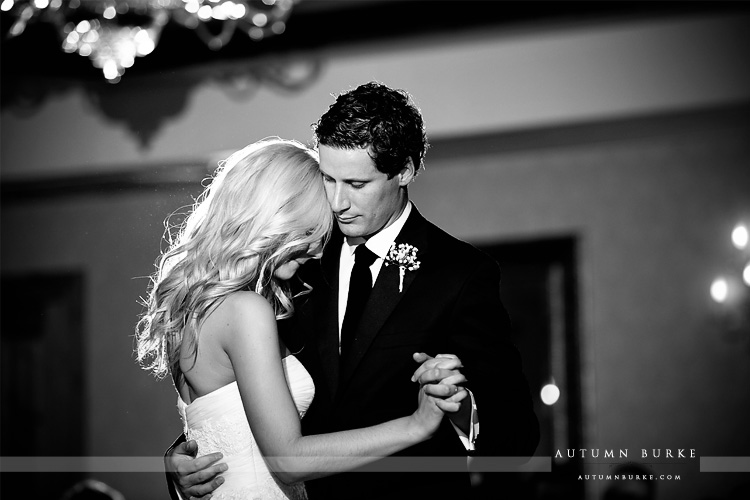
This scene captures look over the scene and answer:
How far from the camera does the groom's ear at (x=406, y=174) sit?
6.01 ft

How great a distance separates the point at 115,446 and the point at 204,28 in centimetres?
204

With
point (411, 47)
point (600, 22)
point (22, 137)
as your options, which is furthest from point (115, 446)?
point (600, 22)

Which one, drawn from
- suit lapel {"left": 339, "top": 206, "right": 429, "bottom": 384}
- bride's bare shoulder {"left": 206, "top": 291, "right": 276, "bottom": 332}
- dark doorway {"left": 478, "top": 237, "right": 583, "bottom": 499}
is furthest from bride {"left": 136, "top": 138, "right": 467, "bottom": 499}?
dark doorway {"left": 478, "top": 237, "right": 583, "bottom": 499}

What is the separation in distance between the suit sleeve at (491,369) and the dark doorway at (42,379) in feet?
9.66

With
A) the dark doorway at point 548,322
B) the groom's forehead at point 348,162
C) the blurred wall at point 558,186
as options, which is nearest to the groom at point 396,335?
the groom's forehead at point 348,162

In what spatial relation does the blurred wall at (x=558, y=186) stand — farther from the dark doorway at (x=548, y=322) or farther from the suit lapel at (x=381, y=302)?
the suit lapel at (x=381, y=302)

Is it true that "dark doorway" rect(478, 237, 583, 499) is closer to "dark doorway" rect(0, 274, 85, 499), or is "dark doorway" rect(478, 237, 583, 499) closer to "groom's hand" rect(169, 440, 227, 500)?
"dark doorway" rect(0, 274, 85, 499)

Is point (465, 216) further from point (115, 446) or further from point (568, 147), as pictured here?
point (115, 446)

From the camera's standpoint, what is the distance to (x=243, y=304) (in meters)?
1.71

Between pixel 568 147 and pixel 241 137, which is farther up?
pixel 568 147

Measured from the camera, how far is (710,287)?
443 cm

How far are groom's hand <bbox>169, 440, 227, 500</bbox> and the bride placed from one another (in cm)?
2

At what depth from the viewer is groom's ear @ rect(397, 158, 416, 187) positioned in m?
1.83

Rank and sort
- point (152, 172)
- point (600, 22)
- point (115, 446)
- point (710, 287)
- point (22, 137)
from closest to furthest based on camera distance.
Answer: point (152, 172) → point (22, 137) → point (600, 22) → point (115, 446) → point (710, 287)
